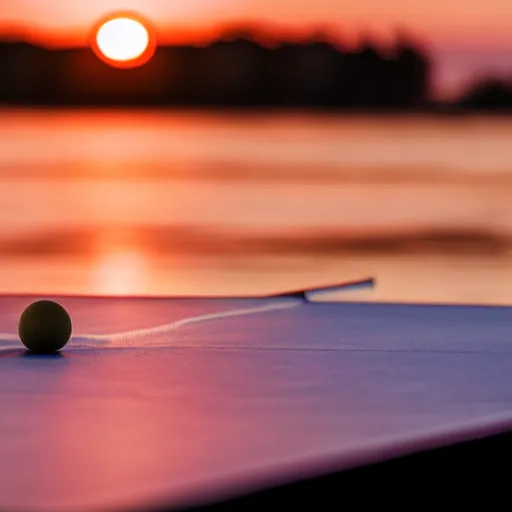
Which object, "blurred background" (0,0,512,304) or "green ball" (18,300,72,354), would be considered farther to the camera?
"blurred background" (0,0,512,304)

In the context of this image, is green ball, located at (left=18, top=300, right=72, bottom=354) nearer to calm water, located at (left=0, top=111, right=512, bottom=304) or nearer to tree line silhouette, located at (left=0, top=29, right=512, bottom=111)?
calm water, located at (left=0, top=111, right=512, bottom=304)

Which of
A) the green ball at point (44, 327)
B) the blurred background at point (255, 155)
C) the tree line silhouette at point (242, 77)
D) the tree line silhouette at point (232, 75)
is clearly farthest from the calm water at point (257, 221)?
the tree line silhouette at point (232, 75)

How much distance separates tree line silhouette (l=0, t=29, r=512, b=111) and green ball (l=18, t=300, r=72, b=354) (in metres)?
17.5

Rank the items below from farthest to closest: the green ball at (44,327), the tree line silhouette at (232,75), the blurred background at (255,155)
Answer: the tree line silhouette at (232,75)
the blurred background at (255,155)
the green ball at (44,327)

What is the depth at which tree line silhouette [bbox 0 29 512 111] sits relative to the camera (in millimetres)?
24031

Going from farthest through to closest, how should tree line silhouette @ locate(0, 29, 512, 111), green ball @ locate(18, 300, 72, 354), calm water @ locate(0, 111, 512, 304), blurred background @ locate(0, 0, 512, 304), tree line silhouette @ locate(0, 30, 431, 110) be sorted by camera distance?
tree line silhouette @ locate(0, 30, 431, 110) < tree line silhouette @ locate(0, 29, 512, 111) < blurred background @ locate(0, 0, 512, 304) < calm water @ locate(0, 111, 512, 304) < green ball @ locate(18, 300, 72, 354)

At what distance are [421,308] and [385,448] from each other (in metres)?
1.31

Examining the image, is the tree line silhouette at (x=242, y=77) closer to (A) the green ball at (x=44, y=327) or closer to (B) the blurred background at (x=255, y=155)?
(B) the blurred background at (x=255, y=155)

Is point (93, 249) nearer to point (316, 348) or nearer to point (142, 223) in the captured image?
point (142, 223)

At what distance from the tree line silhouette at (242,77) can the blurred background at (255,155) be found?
0.36ft

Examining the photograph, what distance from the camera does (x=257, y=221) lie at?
356 inches

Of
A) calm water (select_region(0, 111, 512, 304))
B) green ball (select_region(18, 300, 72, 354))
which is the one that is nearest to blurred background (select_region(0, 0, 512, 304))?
calm water (select_region(0, 111, 512, 304))

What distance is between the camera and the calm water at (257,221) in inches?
226

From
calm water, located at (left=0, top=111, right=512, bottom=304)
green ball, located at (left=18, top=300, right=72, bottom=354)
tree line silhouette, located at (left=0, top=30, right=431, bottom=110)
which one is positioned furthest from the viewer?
tree line silhouette, located at (left=0, top=30, right=431, bottom=110)
